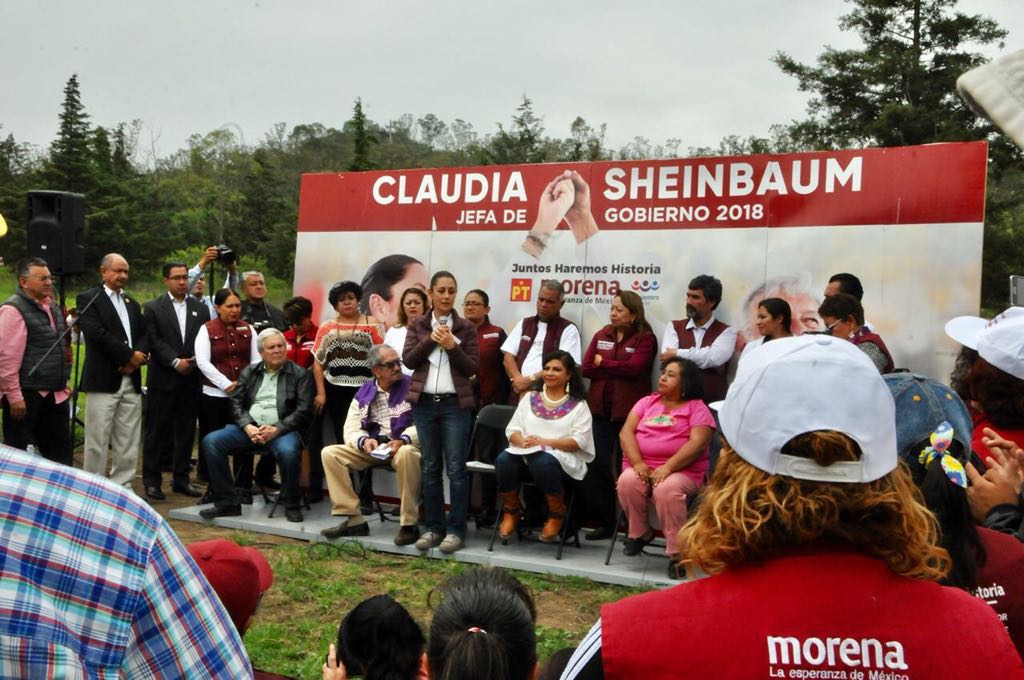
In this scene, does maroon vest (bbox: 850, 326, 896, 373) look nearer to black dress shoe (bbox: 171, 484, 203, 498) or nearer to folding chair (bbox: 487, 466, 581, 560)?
folding chair (bbox: 487, 466, 581, 560)

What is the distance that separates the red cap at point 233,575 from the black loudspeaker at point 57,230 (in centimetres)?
703

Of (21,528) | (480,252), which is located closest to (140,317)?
(480,252)

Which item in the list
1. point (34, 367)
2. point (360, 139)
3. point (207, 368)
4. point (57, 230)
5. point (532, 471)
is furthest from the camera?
point (360, 139)

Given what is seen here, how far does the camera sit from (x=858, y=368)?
1.30 metres

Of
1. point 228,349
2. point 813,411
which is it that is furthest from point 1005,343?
point 228,349

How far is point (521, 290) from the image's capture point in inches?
302

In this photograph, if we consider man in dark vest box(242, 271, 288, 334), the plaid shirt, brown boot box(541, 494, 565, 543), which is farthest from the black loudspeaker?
the plaid shirt

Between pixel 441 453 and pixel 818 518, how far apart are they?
5.65 meters

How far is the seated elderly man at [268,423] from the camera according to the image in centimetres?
744

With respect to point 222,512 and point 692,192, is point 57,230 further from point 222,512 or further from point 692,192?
point 692,192

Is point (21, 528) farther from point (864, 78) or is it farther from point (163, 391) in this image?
point (864, 78)

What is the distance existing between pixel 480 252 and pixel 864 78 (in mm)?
19605

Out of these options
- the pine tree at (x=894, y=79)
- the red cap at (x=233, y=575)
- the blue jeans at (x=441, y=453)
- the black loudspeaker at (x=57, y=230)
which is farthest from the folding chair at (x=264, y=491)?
the pine tree at (x=894, y=79)

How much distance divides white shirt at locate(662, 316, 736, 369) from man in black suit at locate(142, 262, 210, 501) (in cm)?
422
